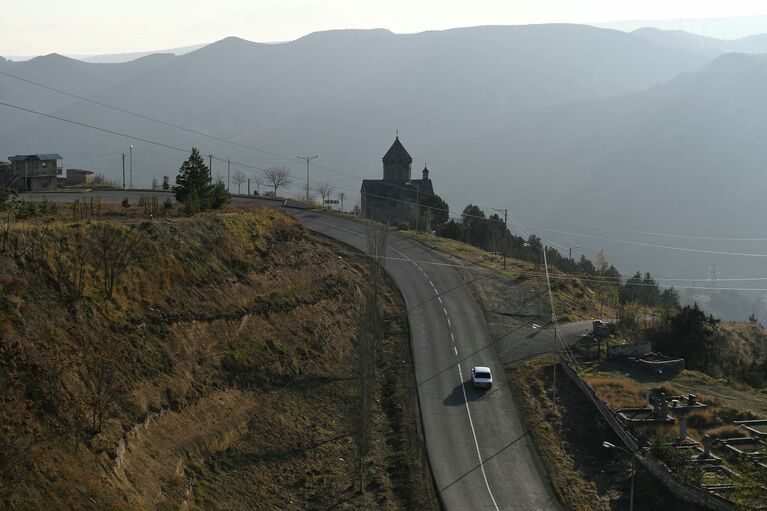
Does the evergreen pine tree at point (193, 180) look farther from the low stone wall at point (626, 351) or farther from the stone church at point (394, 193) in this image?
the stone church at point (394, 193)

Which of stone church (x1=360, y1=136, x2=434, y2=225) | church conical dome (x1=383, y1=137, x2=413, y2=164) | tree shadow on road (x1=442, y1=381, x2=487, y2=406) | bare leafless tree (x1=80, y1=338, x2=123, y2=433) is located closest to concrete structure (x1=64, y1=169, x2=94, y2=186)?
stone church (x1=360, y1=136, x2=434, y2=225)

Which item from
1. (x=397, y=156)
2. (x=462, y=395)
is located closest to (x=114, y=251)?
(x=462, y=395)

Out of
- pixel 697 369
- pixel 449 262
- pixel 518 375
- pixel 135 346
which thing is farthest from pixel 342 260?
pixel 135 346

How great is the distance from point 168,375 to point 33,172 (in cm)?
4808

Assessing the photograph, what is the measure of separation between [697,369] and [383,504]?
106 ft

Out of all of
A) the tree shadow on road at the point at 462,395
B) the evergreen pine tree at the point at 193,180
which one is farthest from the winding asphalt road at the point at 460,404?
the evergreen pine tree at the point at 193,180

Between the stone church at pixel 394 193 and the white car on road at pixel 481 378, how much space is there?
A: 65.0 metres

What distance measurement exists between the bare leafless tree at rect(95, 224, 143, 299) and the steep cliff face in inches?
4.4

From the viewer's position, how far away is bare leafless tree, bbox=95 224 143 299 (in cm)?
3981

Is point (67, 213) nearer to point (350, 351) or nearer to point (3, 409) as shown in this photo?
point (350, 351)

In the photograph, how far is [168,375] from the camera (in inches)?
1500

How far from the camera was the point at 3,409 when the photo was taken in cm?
2817

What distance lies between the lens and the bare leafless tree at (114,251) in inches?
1567

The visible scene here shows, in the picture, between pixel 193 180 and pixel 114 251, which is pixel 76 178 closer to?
pixel 193 180
